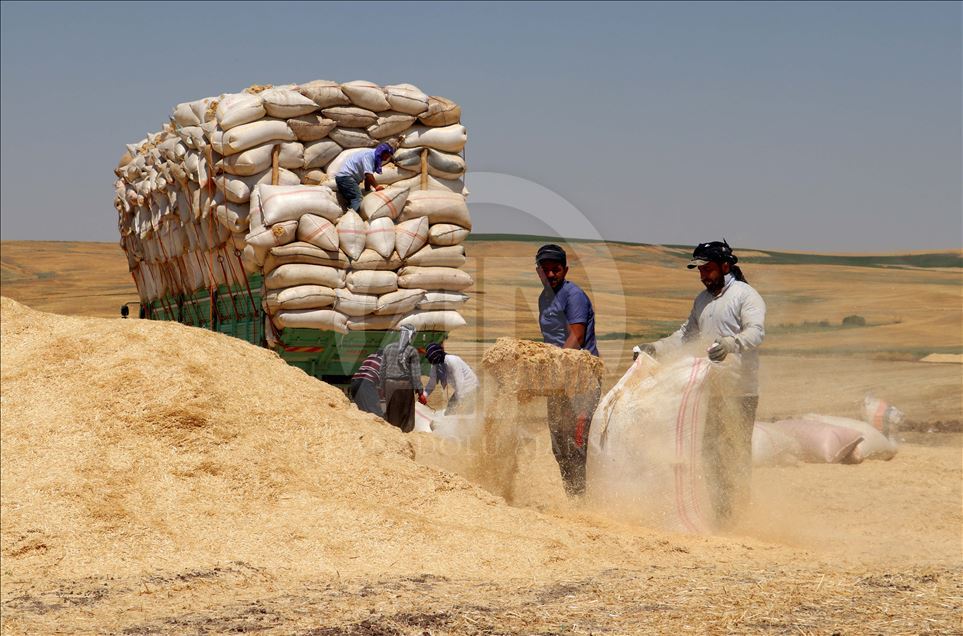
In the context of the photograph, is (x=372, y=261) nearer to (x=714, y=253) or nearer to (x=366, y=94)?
(x=366, y=94)

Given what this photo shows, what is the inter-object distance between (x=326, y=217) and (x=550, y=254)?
2.43 metres

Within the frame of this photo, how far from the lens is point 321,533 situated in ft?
17.0

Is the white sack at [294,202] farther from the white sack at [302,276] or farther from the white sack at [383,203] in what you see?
the white sack at [302,276]

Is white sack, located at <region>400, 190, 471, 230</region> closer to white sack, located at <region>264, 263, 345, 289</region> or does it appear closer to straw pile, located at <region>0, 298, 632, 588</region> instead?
white sack, located at <region>264, 263, 345, 289</region>

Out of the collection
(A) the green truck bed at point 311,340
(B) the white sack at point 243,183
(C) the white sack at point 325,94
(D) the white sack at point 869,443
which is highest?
(C) the white sack at point 325,94

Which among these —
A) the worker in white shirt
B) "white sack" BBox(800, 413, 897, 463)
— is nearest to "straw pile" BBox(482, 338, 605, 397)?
the worker in white shirt

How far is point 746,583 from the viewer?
4605 mm

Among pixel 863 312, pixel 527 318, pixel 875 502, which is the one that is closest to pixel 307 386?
pixel 875 502

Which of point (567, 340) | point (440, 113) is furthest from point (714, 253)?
point (440, 113)

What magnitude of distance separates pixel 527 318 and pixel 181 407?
7.38 meters

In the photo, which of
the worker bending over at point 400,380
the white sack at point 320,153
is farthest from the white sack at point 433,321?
the white sack at point 320,153

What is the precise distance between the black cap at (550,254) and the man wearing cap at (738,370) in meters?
1.06

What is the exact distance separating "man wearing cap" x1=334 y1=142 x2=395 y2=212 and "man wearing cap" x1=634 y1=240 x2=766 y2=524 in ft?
11.4

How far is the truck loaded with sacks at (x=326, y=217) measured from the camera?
8.88 meters
